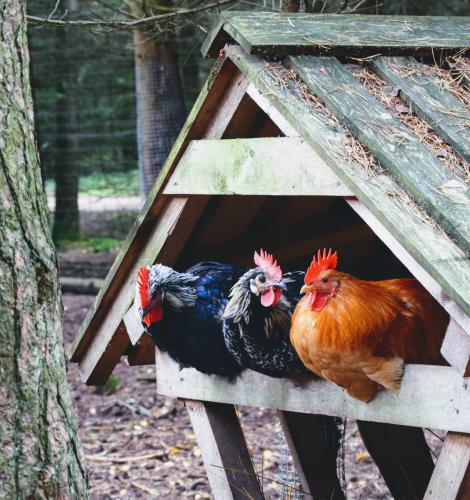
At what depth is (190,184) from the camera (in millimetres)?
3809

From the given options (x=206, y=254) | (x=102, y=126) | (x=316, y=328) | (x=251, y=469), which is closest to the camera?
(x=316, y=328)

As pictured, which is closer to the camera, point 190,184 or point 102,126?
point 190,184

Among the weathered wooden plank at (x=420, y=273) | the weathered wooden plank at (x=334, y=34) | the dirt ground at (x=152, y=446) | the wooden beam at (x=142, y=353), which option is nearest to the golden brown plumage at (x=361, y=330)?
the weathered wooden plank at (x=420, y=273)

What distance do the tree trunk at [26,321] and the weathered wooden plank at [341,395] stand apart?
43.4 inches

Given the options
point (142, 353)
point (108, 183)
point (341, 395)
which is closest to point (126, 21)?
point (142, 353)

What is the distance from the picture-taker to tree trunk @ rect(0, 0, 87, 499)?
294cm

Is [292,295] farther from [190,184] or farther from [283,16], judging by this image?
[283,16]

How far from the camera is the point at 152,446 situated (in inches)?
298

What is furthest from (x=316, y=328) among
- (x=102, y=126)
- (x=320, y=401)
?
(x=102, y=126)

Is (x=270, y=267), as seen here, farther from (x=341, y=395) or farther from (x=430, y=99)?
(x=430, y=99)

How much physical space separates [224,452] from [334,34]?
2.00 meters

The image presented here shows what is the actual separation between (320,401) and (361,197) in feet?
3.78

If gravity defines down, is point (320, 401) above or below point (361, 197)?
below

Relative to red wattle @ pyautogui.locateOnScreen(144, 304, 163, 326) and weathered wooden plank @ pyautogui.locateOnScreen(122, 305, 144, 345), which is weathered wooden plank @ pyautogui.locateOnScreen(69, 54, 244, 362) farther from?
red wattle @ pyautogui.locateOnScreen(144, 304, 163, 326)
